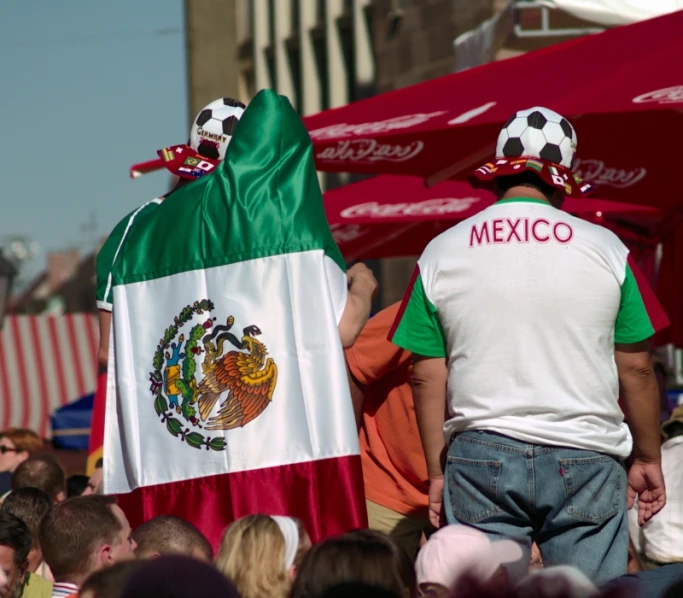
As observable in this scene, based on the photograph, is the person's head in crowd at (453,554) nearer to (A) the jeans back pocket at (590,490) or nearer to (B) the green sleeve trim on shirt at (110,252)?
(A) the jeans back pocket at (590,490)

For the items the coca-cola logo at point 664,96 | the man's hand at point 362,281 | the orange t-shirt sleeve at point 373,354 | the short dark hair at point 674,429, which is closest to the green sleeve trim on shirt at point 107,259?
the man's hand at point 362,281

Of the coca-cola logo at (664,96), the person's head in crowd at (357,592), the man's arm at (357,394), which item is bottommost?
the person's head in crowd at (357,592)

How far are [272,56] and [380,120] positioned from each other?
806 inches

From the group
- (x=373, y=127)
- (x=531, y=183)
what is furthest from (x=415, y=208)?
(x=531, y=183)

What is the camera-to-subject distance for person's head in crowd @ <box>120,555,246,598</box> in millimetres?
1983

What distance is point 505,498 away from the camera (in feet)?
11.7

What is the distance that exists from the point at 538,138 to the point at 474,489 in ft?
3.35

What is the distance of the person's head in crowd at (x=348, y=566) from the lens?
2.72 m

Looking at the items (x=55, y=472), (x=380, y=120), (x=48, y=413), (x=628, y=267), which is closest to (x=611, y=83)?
(x=380, y=120)

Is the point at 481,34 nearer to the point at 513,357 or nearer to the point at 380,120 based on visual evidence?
the point at 380,120

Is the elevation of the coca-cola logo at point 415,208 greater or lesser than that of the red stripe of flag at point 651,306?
greater

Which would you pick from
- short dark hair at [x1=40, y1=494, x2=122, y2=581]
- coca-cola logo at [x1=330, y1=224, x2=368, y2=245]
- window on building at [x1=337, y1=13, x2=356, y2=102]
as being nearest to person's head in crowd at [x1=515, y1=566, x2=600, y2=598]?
short dark hair at [x1=40, y1=494, x2=122, y2=581]

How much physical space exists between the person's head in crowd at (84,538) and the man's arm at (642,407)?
60.1 inches

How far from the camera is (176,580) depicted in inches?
78.7
